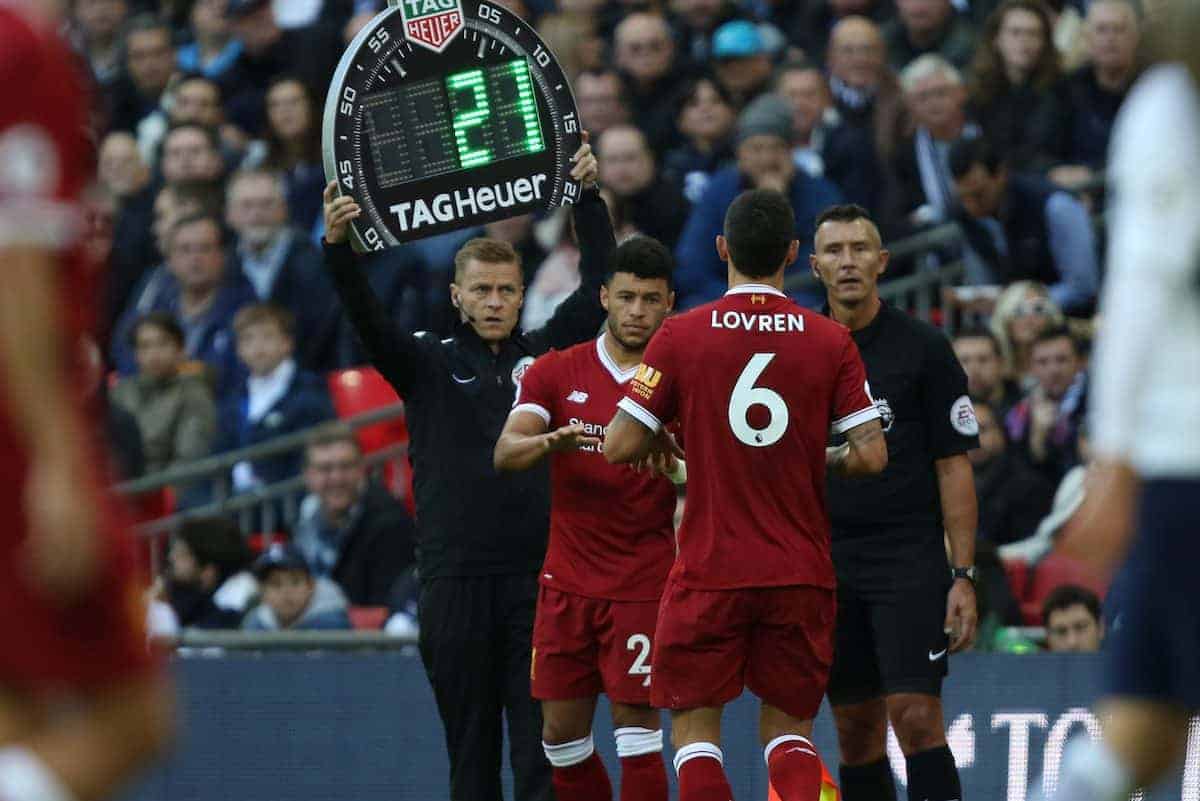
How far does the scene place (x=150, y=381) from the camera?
13.6 meters

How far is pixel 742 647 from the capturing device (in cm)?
740

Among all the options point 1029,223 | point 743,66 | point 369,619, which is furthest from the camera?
point 743,66

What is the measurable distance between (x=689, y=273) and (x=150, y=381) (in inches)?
135

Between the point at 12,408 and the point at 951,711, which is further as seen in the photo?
the point at 951,711

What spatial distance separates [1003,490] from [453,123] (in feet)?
12.8

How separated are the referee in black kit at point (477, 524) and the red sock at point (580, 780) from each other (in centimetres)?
22

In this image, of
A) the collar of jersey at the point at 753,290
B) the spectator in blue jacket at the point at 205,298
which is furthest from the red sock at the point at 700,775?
the spectator in blue jacket at the point at 205,298

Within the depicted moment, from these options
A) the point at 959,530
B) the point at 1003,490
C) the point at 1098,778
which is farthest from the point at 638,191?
the point at 1098,778

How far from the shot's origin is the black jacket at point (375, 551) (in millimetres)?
11922

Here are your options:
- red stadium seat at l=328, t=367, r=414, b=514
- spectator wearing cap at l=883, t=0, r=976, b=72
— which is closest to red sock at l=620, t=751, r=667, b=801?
red stadium seat at l=328, t=367, r=414, b=514

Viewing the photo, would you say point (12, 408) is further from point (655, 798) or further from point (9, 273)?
point (655, 798)

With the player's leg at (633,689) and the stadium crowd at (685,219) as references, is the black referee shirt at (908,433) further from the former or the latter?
the stadium crowd at (685,219)

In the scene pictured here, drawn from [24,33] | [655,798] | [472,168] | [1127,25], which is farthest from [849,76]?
[24,33]

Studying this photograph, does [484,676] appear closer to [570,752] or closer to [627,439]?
[570,752]
